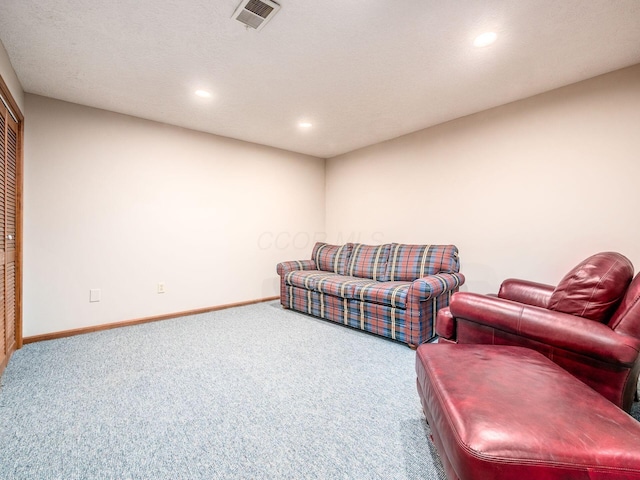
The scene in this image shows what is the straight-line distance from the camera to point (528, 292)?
2.39 metres

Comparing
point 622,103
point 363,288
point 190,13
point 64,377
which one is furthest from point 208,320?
point 622,103

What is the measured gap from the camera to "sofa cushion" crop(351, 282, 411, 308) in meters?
2.78

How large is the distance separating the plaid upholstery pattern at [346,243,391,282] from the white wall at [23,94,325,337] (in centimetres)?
127

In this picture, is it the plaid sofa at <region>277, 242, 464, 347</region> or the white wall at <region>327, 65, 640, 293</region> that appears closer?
the white wall at <region>327, 65, 640, 293</region>

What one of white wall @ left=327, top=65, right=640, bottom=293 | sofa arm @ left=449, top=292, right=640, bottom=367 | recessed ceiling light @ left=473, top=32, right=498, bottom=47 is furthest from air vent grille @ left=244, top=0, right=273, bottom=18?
white wall @ left=327, top=65, right=640, bottom=293

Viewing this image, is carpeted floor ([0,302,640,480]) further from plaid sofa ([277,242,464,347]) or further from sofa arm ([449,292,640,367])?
sofa arm ([449,292,640,367])

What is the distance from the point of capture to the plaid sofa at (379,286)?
273 cm

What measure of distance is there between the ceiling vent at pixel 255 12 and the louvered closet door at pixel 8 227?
1.91 meters

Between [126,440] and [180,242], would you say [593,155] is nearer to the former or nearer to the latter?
[126,440]

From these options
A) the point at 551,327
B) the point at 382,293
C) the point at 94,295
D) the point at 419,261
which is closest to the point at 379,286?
the point at 382,293

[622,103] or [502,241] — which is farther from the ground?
[622,103]

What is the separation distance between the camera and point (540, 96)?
9.43 ft

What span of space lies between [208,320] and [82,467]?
2.22m

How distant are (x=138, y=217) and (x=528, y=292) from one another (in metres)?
3.90
